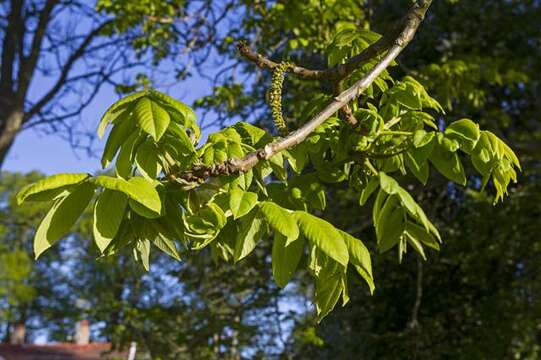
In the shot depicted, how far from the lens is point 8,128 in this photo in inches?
358

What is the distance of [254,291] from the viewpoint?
7.75 m

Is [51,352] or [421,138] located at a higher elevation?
[51,352]

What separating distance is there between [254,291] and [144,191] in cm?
652

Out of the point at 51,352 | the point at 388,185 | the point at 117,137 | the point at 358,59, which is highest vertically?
the point at 51,352

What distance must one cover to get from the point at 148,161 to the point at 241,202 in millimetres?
220

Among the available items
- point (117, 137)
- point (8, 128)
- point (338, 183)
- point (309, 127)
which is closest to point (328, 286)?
point (309, 127)

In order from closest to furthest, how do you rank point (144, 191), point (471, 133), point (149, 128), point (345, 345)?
point (144, 191)
point (149, 128)
point (471, 133)
point (345, 345)

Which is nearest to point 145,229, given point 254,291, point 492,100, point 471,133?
point 471,133

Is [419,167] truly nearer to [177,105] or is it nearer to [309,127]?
[309,127]

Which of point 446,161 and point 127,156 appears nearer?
point 127,156

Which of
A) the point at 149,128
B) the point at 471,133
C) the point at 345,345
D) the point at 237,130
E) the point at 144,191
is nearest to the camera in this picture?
the point at 144,191

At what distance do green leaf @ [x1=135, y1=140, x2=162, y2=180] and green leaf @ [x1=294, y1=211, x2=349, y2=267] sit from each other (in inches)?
12.5

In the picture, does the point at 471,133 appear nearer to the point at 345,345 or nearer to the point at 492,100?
the point at 345,345

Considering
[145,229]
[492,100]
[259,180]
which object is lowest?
[145,229]
